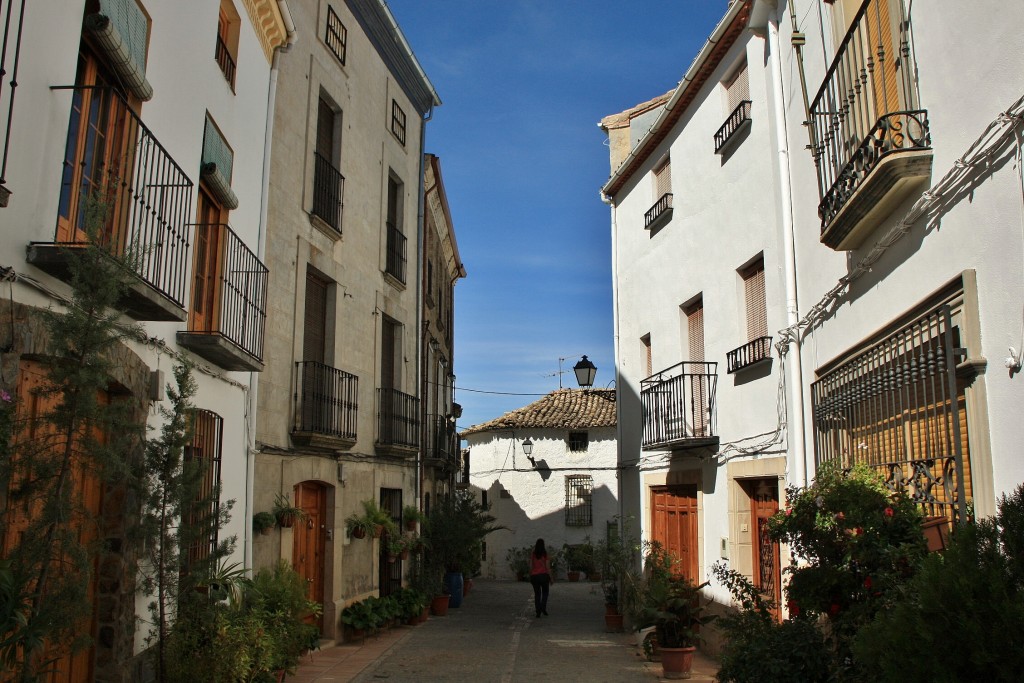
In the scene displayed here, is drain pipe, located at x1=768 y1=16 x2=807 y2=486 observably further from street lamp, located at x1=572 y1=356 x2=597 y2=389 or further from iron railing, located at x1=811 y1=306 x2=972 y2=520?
street lamp, located at x1=572 y1=356 x2=597 y2=389

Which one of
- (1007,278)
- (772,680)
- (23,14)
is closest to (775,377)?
(772,680)

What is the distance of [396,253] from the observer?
16312mm

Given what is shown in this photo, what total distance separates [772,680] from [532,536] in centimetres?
2241

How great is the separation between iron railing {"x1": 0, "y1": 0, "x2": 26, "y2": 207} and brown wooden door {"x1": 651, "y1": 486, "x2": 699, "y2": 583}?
9832mm

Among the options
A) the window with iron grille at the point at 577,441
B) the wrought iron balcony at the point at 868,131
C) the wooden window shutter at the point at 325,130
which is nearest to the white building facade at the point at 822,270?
the wrought iron balcony at the point at 868,131

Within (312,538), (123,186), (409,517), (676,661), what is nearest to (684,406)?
(676,661)

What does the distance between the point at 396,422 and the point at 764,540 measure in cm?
731

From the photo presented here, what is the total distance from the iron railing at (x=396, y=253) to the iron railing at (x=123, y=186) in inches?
337

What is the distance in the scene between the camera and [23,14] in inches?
191

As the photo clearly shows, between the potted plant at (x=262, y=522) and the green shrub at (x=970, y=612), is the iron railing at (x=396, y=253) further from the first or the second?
the green shrub at (x=970, y=612)

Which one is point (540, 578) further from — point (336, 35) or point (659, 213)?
point (336, 35)

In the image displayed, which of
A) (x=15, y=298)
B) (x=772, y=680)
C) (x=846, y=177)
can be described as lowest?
(x=772, y=680)

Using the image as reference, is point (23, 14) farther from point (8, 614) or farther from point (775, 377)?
point (775, 377)

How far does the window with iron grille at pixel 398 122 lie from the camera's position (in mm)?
16734
